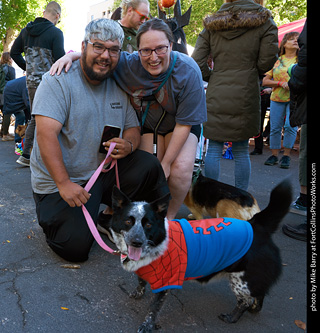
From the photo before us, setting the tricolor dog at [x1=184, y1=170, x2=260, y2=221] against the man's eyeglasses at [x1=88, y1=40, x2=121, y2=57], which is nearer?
the man's eyeglasses at [x1=88, y1=40, x2=121, y2=57]

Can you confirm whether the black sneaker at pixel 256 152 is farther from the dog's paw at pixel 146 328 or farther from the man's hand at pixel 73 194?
the dog's paw at pixel 146 328

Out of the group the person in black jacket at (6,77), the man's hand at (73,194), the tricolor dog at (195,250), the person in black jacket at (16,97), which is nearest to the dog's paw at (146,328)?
the tricolor dog at (195,250)

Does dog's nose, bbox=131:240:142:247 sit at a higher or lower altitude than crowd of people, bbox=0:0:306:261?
lower

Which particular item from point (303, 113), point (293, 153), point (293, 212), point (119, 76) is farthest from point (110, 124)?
point (293, 153)

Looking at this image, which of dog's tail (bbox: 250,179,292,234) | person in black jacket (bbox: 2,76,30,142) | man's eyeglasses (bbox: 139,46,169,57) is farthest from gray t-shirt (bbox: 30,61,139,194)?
person in black jacket (bbox: 2,76,30,142)

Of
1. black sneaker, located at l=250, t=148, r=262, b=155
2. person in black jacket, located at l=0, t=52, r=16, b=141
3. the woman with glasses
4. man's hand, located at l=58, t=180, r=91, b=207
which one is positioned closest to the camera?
man's hand, located at l=58, t=180, r=91, b=207

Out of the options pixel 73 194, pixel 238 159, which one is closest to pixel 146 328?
pixel 73 194

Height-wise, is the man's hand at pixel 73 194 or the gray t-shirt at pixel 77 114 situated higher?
the gray t-shirt at pixel 77 114

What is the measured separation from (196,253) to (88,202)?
1112 mm

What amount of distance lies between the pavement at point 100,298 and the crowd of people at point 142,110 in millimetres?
222

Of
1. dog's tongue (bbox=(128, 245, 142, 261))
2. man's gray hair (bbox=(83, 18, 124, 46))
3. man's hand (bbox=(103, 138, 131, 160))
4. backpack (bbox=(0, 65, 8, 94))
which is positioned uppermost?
man's gray hair (bbox=(83, 18, 124, 46))

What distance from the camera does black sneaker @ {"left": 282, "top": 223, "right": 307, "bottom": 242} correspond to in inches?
128

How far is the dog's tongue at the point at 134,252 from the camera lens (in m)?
1.93

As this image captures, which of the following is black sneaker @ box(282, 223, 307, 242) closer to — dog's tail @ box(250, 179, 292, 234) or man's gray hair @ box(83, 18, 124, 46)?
dog's tail @ box(250, 179, 292, 234)
